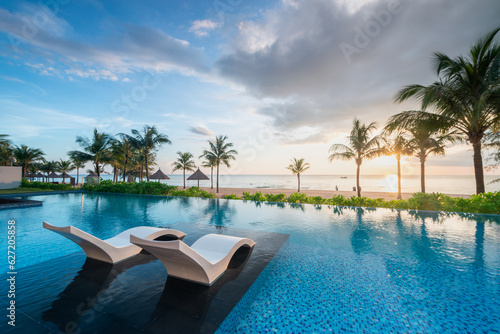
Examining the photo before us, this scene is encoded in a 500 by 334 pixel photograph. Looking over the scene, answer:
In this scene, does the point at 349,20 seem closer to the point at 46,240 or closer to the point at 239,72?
→ the point at 239,72

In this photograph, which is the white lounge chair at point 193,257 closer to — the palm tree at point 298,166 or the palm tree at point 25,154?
the palm tree at point 298,166

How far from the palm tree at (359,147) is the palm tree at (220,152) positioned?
511 inches

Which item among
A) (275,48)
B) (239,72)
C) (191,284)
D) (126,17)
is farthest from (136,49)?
(191,284)

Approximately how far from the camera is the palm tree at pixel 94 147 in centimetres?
2397

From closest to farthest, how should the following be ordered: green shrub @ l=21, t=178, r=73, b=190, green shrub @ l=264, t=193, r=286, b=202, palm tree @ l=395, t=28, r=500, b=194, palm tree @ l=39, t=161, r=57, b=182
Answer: palm tree @ l=395, t=28, r=500, b=194
green shrub @ l=264, t=193, r=286, b=202
green shrub @ l=21, t=178, r=73, b=190
palm tree @ l=39, t=161, r=57, b=182

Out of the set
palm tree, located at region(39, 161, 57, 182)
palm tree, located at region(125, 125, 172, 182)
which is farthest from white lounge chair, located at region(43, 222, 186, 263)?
palm tree, located at region(39, 161, 57, 182)

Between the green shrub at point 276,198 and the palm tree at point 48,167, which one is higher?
the palm tree at point 48,167

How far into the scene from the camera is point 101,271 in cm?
365

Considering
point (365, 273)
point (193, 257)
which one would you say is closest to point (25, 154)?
point (193, 257)

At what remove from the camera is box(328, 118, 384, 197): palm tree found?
16.2 meters

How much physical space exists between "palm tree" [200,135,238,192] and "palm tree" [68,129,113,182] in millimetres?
12165
